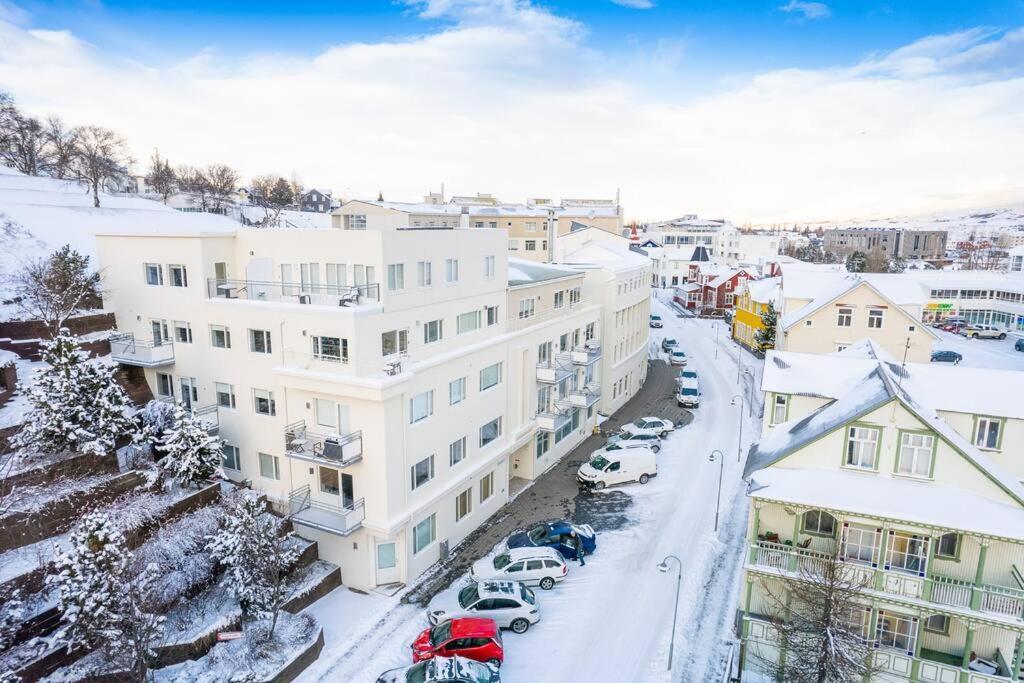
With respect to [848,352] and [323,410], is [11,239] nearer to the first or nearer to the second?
[323,410]

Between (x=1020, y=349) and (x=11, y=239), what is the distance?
8937 cm

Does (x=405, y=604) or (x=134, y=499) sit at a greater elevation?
(x=134, y=499)

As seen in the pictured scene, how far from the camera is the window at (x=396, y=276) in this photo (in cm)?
2186

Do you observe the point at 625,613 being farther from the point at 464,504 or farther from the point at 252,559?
the point at 252,559

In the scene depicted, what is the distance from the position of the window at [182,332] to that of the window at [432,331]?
10.5 m

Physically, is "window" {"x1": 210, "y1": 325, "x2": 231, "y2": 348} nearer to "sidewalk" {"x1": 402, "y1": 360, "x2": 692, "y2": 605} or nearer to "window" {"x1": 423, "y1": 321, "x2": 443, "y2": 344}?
"window" {"x1": 423, "y1": 321, "x2": 443, "y2": 344}

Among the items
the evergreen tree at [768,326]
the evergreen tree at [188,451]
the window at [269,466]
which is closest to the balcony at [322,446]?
the window at [269,466]

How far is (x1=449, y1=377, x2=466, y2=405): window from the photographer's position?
988 inches

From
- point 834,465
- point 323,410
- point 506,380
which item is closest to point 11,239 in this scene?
point 323,410

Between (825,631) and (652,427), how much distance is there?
23440mm

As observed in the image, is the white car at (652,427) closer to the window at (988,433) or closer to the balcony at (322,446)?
the window at (988,433)

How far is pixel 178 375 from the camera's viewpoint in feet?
86.5

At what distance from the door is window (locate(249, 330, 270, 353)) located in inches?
353

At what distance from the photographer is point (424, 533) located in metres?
24.0
